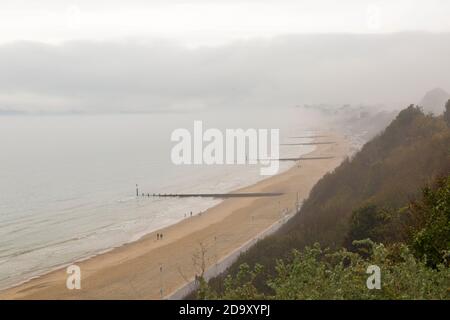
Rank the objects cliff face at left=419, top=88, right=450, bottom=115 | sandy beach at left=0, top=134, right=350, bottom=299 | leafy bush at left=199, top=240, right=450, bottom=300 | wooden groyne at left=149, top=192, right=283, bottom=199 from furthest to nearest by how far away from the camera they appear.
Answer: cliff face at left=419, top=88, right=450, bottom=115 < wooden groyne at left=149, top=192, right=283, bottom=199 < sandy beach at left=0, top=134, right=350, bottom=299 < leafy bush at left=199, top=240, right=450, bottom=300

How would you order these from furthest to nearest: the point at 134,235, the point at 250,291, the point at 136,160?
the point at 136,160, the point at 134,235, the point at 250,291

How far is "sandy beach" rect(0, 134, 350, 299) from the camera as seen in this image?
29.0 metres

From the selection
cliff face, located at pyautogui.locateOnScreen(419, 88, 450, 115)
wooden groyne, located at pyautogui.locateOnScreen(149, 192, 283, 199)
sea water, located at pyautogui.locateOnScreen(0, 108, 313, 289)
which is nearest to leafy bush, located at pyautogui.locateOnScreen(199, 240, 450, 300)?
sea water, located at pyautogui.locateOnScreen(0, 108, 313, 289)

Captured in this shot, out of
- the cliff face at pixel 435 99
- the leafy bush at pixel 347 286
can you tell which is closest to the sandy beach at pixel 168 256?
the leafy bush at pixel 347 286

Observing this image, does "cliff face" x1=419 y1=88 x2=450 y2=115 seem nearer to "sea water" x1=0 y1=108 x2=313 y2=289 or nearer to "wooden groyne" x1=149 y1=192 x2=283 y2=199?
"sea water" x1=0 y1=108 x2=313 y2=289

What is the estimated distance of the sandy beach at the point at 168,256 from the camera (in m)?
29.0

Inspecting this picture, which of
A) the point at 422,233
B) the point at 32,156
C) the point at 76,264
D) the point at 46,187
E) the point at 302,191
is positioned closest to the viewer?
the point at 422,233

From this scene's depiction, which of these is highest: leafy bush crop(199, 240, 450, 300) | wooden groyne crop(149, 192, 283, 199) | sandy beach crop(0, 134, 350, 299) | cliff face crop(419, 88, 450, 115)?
cliff face crop(419, 88, 450, 115)

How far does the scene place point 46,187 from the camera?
7038cm

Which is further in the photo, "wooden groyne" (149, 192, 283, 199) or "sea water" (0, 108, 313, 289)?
"wooden groyne" (149, 192, 283, 199)

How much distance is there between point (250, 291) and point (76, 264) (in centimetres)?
3071
